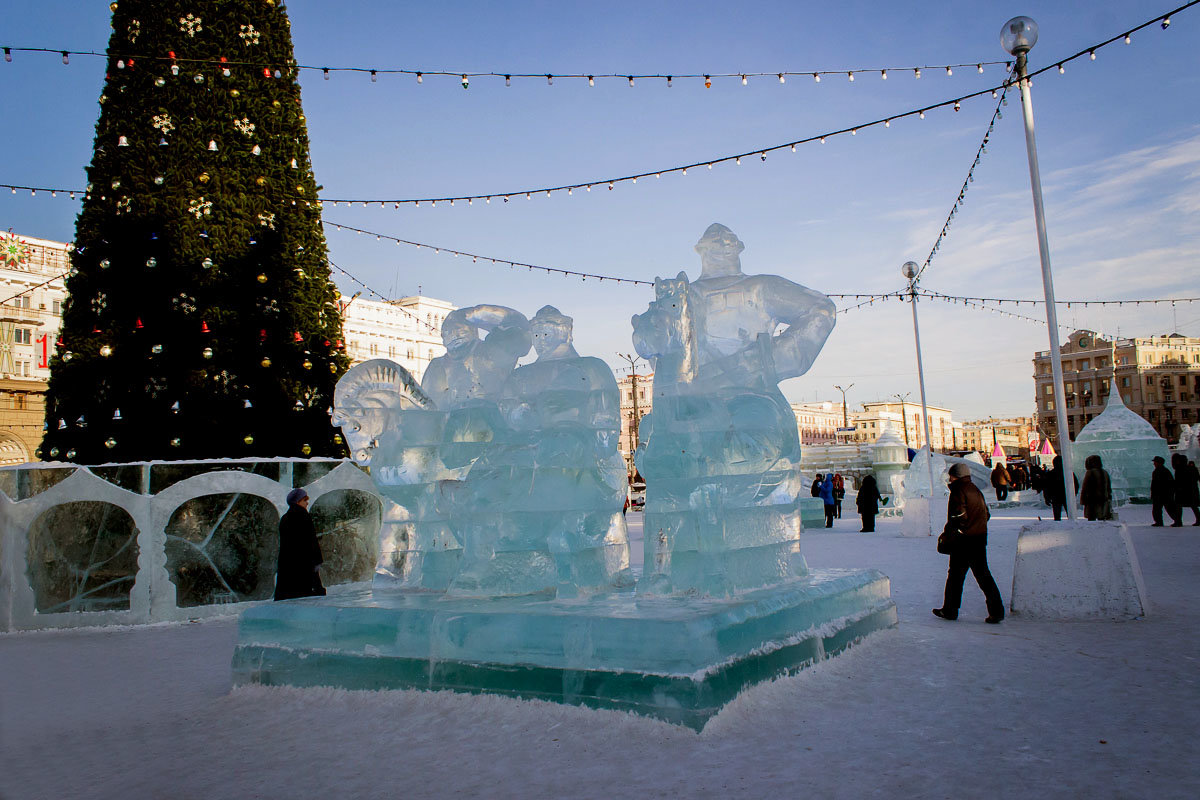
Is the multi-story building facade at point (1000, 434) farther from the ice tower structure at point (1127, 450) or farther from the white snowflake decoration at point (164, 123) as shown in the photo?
the white snowflake decoration at point (164, 123)

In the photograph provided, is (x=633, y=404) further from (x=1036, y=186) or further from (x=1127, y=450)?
(x=1036, y=186)

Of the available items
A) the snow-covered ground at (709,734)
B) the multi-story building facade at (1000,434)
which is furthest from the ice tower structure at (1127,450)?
the multi-story building facade at (1000,434)

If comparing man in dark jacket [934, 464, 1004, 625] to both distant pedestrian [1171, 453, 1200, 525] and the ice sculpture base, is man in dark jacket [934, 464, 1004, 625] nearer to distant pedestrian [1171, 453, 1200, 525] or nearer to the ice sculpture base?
the ice sculpture base

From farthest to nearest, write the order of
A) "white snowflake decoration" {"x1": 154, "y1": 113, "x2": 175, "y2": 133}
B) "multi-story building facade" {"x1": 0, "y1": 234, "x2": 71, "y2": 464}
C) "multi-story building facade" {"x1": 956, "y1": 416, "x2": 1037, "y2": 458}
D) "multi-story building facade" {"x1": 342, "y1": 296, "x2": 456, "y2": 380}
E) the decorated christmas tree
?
"multi-story building facade" {"x1": 956, "y1": 416, "x2": 1037, "y2": 458}
"multi-story building facade" {"x1": 342, "y1": 296, "x2": 456, "y2": 380}
"multi-story building facade" {"x1": 0, "y1": 234, "x2": 71, "y2": 464}
"white snowflake decoration" {"x1": 154, "y1": 113, "x2": 175, "y2": 133}
the decorated christmas tree

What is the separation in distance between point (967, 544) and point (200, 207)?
31.3 feet

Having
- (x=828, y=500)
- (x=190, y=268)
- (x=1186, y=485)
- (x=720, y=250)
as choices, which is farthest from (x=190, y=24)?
(x=1186, y=485)

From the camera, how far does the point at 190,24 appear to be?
418 inches

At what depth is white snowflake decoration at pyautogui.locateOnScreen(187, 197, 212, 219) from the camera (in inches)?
414

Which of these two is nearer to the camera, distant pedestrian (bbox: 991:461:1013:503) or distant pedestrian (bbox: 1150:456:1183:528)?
distant pedestrian (bbox: 1150:456:1183:528)

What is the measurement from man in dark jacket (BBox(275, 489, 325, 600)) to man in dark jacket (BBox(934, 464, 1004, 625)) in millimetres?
5271

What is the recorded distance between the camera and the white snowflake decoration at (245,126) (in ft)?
35.7

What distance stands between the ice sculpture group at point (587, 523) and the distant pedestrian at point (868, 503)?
492 inches

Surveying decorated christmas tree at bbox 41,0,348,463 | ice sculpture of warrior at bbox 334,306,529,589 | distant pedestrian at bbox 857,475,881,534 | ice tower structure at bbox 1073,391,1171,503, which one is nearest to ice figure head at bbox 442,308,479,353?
ice sculpture of warrior at bbox 334,306,529,589

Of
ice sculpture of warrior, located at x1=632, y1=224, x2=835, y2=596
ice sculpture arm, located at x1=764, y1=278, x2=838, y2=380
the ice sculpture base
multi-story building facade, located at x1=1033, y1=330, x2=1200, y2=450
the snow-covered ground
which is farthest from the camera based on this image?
multi-story building facade, located at x1=1033, y1=330, x2=1200, y2=450
